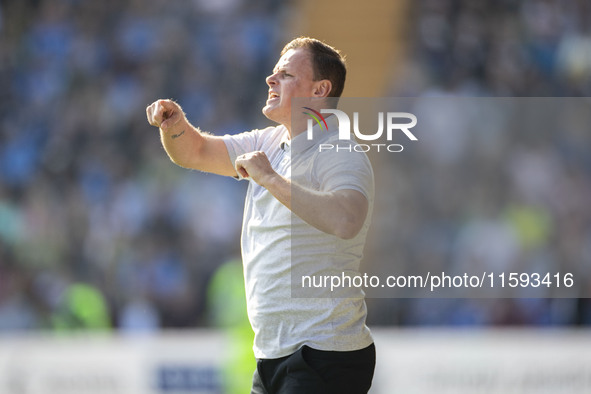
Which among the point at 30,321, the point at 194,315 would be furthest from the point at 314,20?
the point at 30,321

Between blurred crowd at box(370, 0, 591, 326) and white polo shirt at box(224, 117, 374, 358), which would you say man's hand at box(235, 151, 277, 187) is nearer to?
white polo shirt at box(224, 117, 374, 358)

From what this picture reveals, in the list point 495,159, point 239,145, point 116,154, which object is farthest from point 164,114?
point 116,154

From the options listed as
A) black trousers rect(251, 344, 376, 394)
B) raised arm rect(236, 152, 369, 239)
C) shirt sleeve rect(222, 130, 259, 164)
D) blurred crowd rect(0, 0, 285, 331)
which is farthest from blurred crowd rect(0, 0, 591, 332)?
raised arm rect(236, 152, 369, 239)

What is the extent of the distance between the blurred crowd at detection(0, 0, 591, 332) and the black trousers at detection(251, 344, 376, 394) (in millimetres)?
4683

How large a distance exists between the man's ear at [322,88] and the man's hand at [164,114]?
20.3 inches

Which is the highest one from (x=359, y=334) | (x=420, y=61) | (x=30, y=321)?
(x=420, y=61)

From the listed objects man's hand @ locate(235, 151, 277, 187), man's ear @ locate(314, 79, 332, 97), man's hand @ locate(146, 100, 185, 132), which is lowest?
man's hand @ locate(235, 151, 277, 187)

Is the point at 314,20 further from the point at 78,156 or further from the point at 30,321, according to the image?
the point at 30,321

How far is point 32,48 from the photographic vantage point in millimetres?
10672

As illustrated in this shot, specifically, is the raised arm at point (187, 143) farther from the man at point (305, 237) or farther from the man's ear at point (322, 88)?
the man's ear at point (322, 88)

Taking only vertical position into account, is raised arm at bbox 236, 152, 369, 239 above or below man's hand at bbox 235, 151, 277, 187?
below

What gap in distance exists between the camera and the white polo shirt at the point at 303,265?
9.98ft

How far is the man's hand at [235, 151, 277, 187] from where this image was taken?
2.87m

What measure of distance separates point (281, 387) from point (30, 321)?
5.87 m
